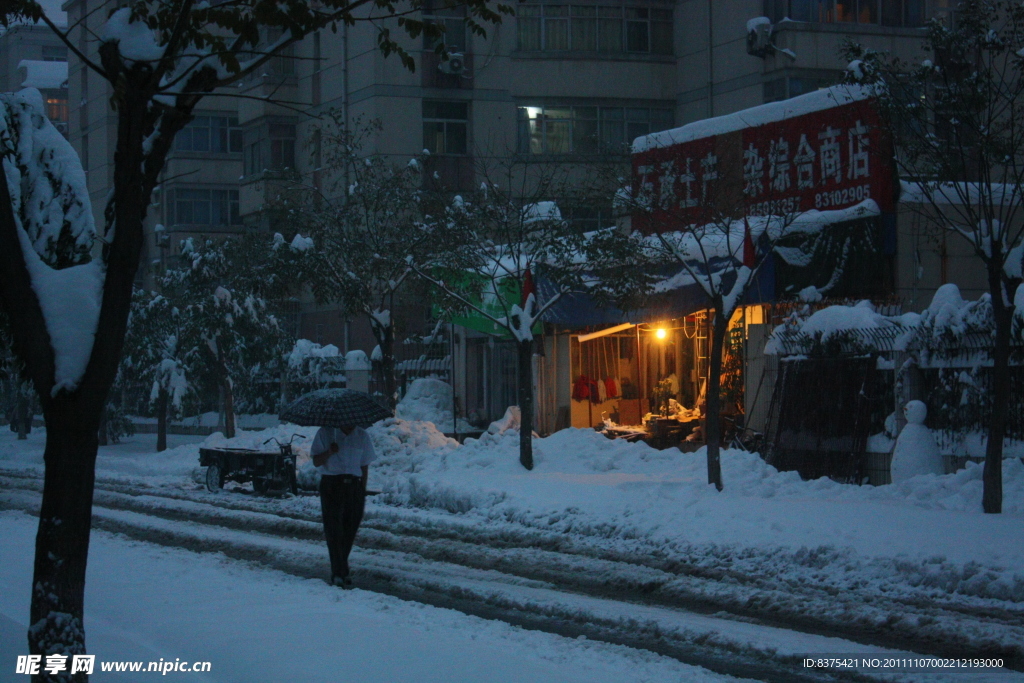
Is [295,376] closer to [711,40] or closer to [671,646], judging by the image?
[711,40]

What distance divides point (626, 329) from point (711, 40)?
13350mm

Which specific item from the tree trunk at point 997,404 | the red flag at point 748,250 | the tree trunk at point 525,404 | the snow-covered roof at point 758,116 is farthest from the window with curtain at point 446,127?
the tree trunk at point 997,404

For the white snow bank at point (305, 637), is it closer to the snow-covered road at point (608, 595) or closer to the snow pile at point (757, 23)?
the snow-covered road at point (608, 595)

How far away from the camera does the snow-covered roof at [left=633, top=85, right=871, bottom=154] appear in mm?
20922

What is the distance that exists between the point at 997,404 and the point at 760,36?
20.9 meters

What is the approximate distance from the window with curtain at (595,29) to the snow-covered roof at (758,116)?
11.4 metres

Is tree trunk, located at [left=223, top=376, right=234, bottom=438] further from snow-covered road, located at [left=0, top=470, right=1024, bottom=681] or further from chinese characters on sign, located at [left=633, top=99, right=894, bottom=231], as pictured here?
chinese characters on sign, located at [left=633, top=99, right=894, bottom=231]

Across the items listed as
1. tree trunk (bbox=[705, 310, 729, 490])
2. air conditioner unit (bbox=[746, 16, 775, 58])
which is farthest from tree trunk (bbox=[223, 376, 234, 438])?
air conditioner unit (bbox=[746, 16, 775, 58])

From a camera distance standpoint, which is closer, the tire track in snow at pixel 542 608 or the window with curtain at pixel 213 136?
the tire track in snow at pixel 542 608

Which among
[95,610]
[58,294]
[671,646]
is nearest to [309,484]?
[95,610]

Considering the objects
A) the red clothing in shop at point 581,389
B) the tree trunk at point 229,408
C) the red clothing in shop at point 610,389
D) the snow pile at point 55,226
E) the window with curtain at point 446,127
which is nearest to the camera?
the snow pile at point 55,226

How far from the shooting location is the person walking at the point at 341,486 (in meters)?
10.0

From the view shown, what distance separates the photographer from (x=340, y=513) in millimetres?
10164

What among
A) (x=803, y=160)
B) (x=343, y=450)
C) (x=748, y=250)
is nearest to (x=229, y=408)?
(x=803, y=160)
